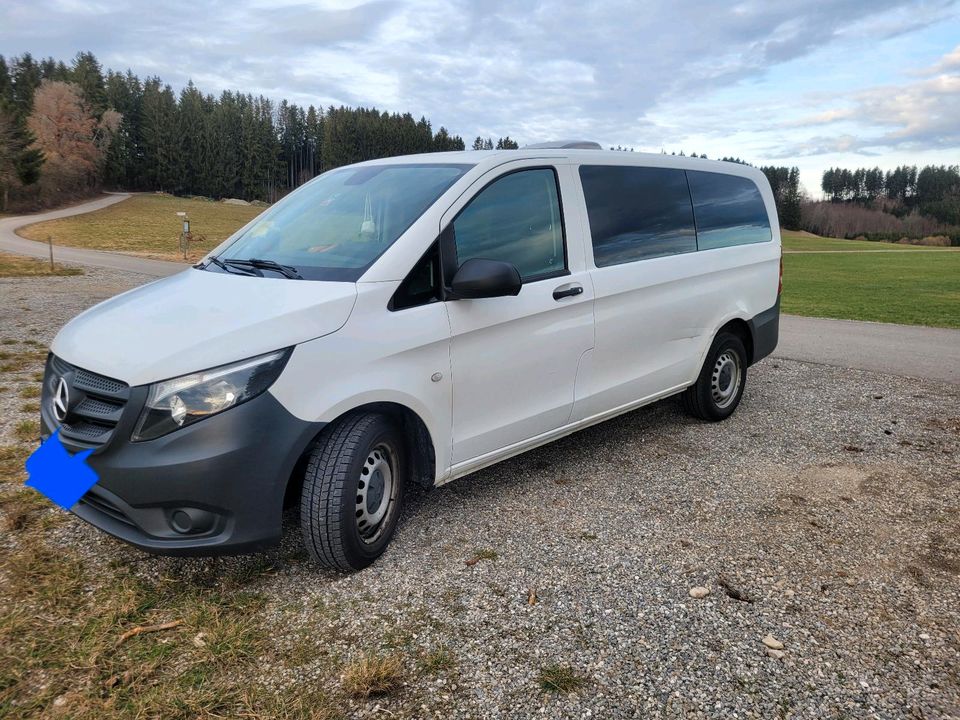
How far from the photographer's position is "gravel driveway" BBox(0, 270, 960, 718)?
2346 millimetres

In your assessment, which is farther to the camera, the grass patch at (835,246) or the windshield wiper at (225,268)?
the grass patch at (835,246)

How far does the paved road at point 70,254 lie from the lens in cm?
2059

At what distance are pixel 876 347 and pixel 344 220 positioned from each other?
27.3ft

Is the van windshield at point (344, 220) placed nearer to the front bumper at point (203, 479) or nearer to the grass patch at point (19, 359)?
the front bumper at point (203, 479)

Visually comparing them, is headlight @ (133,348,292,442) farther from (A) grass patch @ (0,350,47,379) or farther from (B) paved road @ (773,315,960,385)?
(B) paved road @ (773,315,960,385)

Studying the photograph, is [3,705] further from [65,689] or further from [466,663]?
[466,663]

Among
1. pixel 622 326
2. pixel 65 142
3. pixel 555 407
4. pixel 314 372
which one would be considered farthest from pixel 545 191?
pixel 65 142

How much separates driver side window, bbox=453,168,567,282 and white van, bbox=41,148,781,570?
0.01 meters

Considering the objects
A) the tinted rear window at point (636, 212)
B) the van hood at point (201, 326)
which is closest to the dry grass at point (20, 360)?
the van hood at point (201, 326)

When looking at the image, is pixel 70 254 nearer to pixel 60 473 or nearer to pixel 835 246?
pixel 60 473

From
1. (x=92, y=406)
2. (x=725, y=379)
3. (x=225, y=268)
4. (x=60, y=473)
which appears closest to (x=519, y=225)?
(x=225, y=268)

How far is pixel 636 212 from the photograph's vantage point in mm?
4305

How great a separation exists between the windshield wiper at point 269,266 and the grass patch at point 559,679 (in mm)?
1947

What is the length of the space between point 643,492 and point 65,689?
294cm
